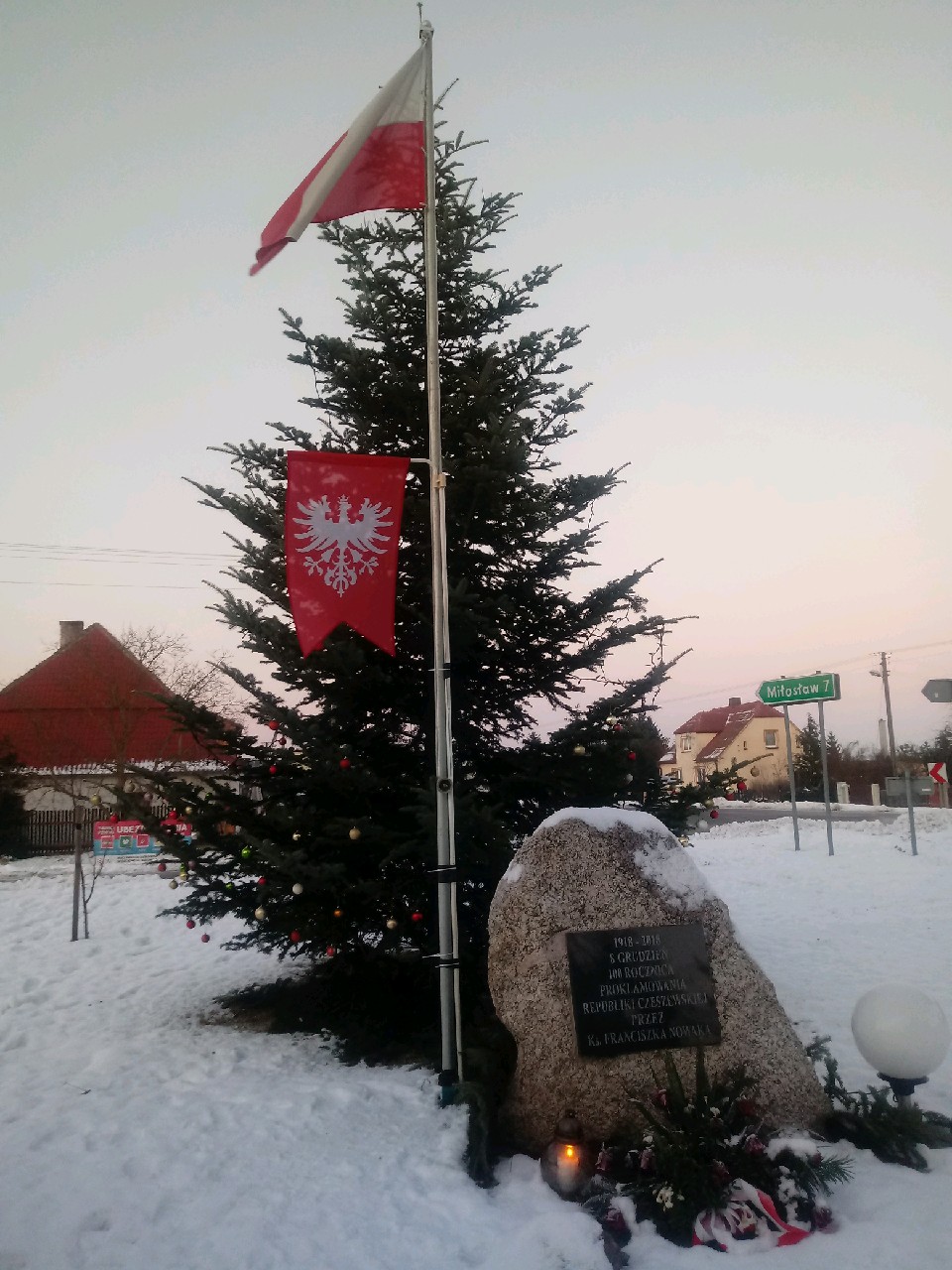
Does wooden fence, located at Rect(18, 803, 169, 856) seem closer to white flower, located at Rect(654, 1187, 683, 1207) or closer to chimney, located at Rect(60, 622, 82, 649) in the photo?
chimney, located at Rect(60, 622, 82, 649)

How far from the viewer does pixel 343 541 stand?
5.17 m

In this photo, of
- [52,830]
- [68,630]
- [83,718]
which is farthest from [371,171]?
[68,630]

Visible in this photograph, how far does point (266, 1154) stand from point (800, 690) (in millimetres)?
13677

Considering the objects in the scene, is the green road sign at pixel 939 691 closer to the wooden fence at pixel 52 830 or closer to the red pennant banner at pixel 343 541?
the red pennant banner at pixel 343 541

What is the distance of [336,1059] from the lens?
573 cm

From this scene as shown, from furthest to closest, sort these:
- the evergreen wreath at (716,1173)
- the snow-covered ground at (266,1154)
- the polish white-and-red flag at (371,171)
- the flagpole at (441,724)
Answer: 1. the polish white-and-red flag at (371,171)
2. the flagpole at (441,724)
3. the evergreen wreath at (716,1173)
4. the snow-covered ground at (266,1154)

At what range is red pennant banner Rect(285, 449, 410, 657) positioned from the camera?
16.8 ft

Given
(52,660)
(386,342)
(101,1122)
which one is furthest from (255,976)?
(52,660)

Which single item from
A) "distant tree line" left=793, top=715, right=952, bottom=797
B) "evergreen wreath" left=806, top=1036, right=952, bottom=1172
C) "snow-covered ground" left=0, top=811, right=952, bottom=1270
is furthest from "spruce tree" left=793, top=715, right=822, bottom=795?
"evergreen wreath" left=806, top=1036, right=952, bottom=1172

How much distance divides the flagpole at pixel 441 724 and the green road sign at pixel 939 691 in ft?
37.8

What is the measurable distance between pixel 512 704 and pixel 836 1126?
3.75 meters

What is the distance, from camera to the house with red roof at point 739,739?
2009 inches

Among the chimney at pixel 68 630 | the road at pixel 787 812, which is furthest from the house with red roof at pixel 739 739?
the chimney at pixel 68 630

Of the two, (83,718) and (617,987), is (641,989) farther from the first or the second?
(83,718)
